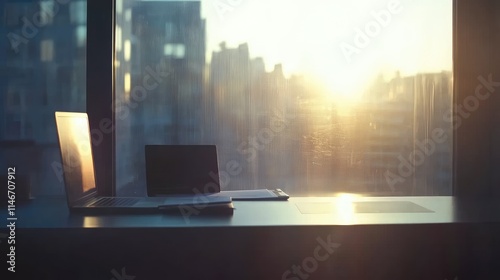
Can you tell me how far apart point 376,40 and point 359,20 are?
0.37 feet

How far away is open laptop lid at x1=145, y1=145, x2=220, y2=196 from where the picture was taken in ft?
5.58

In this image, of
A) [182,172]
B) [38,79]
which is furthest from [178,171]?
[38,79]

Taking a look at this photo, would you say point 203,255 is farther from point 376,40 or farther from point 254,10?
point 376,40

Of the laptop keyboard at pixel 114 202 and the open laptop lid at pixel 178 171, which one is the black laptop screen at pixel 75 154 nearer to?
the laptop keyboard at pixel 114 202

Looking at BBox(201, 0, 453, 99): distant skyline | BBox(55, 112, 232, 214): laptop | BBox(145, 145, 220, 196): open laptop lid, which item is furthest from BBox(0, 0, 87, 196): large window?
BBox(201, 0, 453, 99): distant skyline

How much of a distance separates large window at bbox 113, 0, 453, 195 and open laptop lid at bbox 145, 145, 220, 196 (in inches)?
8.1

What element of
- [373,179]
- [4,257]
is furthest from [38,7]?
[373,179]

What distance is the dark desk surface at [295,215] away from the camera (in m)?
1.22

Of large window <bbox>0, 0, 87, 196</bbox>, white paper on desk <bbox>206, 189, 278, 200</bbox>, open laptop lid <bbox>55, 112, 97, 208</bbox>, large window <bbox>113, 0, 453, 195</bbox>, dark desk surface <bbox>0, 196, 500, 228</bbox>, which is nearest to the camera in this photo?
dark desk surface <bbox>0, 196, 500, 228</bbox>

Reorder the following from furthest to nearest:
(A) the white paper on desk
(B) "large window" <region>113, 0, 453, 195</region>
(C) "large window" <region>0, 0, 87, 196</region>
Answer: (B) "large window" <region>113, 0, 453, 195</region>, (C) "large window" <region>0, 0, 87, 196</region>, (A) the white paper on desk

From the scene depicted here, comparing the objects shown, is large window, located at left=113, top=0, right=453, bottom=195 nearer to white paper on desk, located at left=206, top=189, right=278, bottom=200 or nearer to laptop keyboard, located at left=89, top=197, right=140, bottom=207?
white paper on desk, located at left=206, top=189, right=278, bottom=200

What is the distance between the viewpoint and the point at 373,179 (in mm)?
1974

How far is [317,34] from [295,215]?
91 cm

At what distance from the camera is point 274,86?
1945 mm
